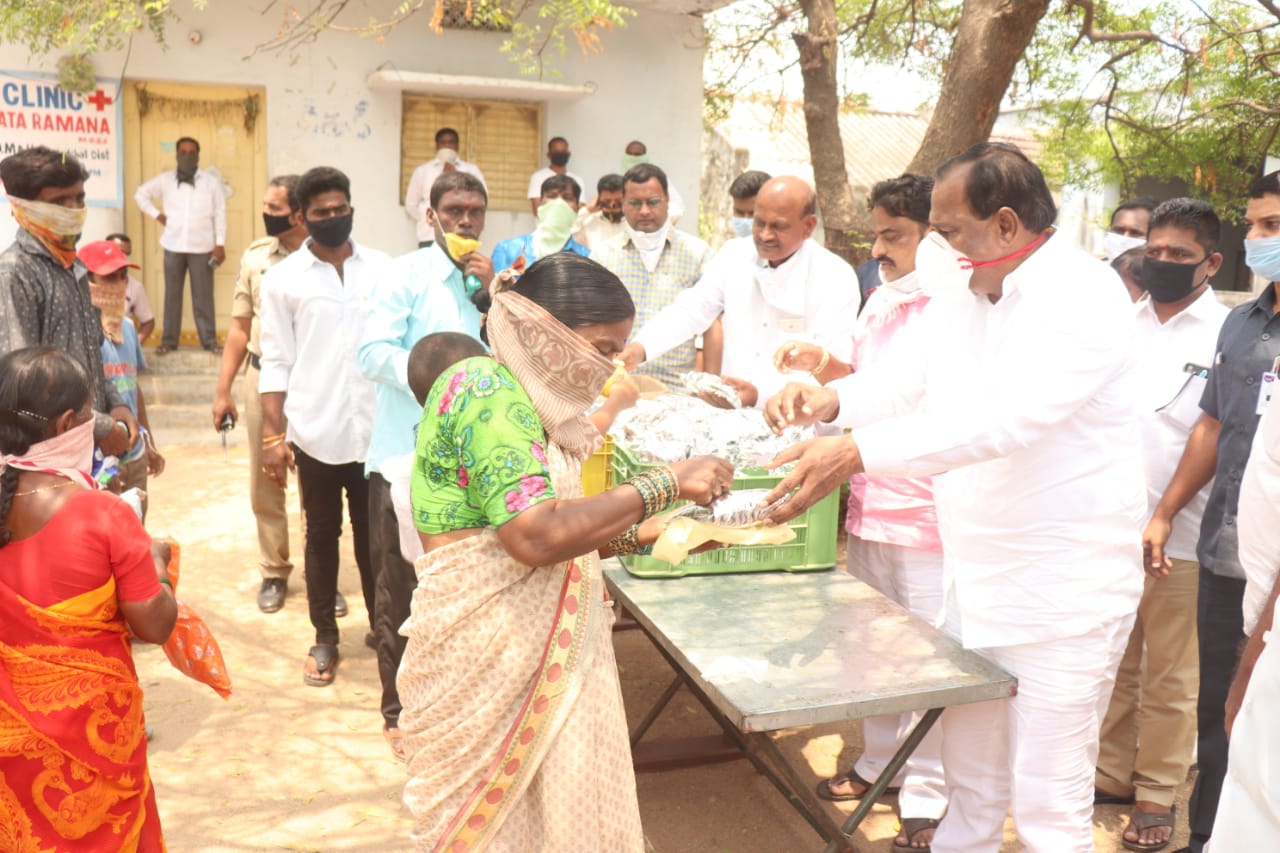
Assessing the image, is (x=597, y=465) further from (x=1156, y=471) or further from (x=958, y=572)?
(x=1156, y=471)

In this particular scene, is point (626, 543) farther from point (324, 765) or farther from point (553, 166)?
point (553, 166)

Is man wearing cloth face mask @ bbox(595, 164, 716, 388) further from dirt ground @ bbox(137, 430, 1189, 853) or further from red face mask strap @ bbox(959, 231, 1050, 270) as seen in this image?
red face mask strap @ bbox(959, 231, 1050, 270)

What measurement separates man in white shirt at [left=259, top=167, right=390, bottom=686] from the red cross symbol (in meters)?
7.02

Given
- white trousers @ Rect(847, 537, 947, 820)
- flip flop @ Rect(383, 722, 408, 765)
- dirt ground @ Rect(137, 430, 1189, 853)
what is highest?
white trousers @ Rect(847, 537, 947, 820)

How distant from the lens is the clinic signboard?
10.2m

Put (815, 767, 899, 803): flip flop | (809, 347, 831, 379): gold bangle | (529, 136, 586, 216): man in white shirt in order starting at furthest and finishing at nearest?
(529, 136, 586, 216): man in white shirt → (815, 767, 899, 803): flip flop → (809, 347, 831, 379): gold bangle

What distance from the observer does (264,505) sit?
605 centimetres

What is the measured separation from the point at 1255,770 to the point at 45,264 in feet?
13.2

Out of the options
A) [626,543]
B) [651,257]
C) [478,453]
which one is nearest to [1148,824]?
[626,543]

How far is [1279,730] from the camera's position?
5.11 ft

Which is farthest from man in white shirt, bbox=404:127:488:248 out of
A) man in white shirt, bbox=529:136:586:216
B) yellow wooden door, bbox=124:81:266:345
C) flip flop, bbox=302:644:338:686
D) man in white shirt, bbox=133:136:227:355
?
flip flop, bbox=302:644:338:686

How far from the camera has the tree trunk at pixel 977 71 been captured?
631 centimetres

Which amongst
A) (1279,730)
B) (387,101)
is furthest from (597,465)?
(387,101)

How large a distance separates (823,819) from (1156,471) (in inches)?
75.2
